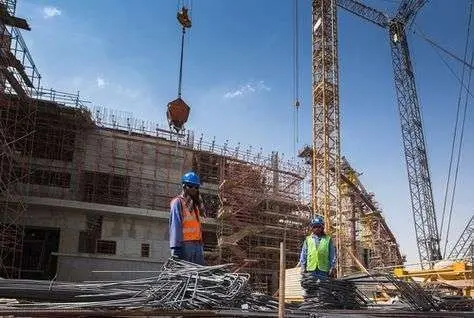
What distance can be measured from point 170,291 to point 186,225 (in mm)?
1170

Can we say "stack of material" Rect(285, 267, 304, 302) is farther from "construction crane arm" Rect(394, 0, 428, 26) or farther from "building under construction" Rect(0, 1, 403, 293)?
"construction crane arm" Rect(394, 0, 428, 26)

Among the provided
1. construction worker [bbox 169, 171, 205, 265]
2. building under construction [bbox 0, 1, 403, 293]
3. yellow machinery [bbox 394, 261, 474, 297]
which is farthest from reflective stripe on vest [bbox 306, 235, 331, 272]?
building under construction [bbox 0, 1, 403, 293]

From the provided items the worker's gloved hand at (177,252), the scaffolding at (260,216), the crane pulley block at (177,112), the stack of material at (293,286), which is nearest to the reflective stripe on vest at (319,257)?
the worker's gloved hand at (177,252)

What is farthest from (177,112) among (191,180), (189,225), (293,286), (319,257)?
(189,225)

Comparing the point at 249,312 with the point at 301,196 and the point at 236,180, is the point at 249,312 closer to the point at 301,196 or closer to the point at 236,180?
the point at 236,180

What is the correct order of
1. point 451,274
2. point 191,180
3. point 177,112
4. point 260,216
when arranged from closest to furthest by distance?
1. point 191,180
2. point 451,274
3. point 177,112
4. point 260,216

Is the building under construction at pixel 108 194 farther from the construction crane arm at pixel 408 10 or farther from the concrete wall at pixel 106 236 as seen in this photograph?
the construction crane arm at pixel 408 10

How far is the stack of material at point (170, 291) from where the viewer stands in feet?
15.4

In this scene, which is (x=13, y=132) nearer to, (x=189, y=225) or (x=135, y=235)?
(x=135, y=235)

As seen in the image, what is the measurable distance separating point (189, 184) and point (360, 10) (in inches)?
1557

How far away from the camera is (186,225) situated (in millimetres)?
5867

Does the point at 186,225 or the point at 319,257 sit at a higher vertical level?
the point at 186,225

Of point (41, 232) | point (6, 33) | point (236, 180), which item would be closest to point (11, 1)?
point (6, 33)

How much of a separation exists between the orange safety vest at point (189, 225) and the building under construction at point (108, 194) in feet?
65.7
